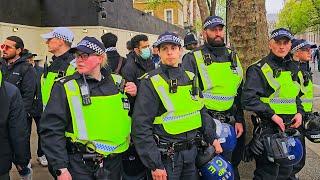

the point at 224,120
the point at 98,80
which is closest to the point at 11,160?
the point at 98,80

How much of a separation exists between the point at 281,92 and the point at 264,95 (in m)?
0.19

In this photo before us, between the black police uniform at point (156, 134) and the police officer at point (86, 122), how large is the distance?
13cm

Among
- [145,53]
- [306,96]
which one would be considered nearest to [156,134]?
[145,53]

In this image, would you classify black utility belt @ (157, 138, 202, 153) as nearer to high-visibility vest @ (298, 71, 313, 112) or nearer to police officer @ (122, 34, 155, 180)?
police officer @ (122, 34, 155, 180)

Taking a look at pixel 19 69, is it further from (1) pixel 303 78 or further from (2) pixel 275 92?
(1) pixel 303 78

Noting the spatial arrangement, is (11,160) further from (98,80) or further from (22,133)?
(98,80)

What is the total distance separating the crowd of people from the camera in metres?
3.57

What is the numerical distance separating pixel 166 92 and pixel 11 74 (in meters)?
3.23

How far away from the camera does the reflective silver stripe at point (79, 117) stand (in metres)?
3.51

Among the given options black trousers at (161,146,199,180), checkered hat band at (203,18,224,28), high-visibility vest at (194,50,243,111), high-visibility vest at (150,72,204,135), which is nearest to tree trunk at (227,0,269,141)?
checkered hat band at (203,18,224,28)

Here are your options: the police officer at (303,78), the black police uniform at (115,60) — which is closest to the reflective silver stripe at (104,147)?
the police officer at (303,78)

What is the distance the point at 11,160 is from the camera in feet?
13.1

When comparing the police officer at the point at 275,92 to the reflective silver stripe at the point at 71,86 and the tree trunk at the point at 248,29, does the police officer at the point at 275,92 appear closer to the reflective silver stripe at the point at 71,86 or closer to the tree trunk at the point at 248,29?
the tree trunk at the point at 248,29

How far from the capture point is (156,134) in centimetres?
396
